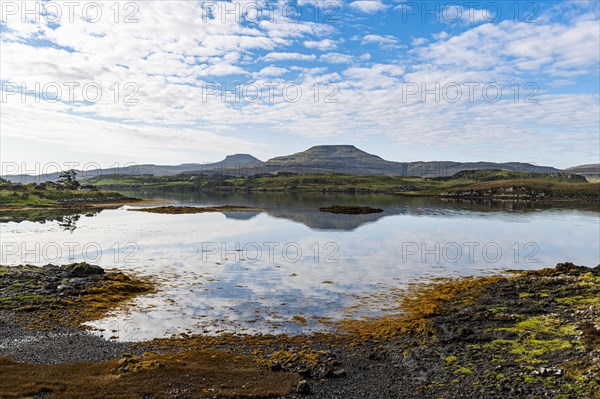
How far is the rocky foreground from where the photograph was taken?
19062 mm

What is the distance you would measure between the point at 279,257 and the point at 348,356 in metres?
31.6

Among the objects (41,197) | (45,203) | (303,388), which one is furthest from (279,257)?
(41,197)

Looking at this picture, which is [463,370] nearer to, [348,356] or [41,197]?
[348,356]

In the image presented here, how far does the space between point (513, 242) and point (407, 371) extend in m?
58.2

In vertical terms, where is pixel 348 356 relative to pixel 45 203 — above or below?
below

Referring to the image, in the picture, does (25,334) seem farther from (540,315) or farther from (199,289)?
(540,315)

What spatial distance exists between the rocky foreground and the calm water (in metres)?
3.28

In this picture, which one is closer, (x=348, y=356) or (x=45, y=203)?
(x=348, y=356)

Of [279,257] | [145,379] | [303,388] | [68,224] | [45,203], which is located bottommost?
[303,388]

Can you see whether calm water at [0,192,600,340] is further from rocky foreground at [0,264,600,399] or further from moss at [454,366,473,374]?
moss at [454,366,473,374]

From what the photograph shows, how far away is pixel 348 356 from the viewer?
24.4 meters

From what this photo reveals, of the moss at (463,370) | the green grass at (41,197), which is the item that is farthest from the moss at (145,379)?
the green grass at (41,197)

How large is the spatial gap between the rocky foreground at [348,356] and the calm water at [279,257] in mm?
3283

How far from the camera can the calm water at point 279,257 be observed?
32656 mm
